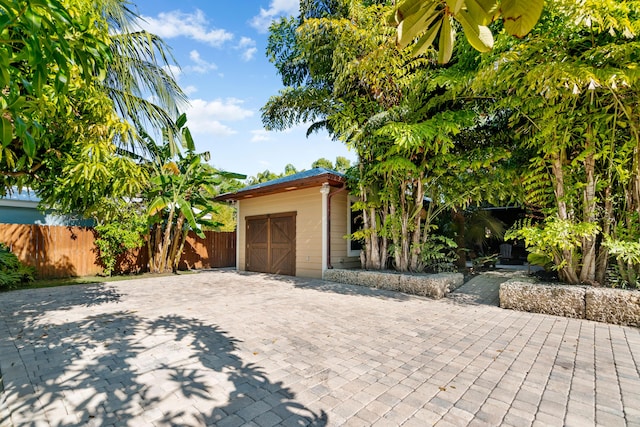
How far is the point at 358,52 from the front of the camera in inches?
283

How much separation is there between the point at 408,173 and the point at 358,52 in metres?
3.17

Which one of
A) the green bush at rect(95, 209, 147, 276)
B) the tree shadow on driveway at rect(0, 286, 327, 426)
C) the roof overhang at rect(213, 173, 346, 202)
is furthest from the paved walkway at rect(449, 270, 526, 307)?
the green bush at rect(95, 209, 147, 276)

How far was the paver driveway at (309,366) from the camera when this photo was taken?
2.31 meters

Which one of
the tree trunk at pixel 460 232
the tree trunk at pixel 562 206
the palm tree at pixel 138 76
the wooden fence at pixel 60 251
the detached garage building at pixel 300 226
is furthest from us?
the tree trunk at pixel 460 232

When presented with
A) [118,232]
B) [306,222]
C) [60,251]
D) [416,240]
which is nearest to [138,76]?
[118,232]

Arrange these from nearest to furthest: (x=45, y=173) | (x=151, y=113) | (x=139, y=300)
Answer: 1. (x=45, y=173)
2. (x=139, y=300)
3. (x=151, y=113)

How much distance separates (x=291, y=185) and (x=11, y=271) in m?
7.62

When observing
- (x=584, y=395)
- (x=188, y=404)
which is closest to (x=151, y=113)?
(x=188, y=404)

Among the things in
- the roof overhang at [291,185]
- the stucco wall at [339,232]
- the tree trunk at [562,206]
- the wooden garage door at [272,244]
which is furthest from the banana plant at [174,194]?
the tree trunk at [562,206]

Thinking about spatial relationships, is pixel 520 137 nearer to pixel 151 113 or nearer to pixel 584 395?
pixel 584 395

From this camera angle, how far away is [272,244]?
1090 centimetres

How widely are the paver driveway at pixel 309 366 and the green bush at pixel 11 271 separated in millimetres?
2624

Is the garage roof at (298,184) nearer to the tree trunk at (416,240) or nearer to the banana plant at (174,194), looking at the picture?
the banana plant at (174,194)

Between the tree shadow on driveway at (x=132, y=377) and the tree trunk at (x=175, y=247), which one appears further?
the tree trunk at (x=175, y=247)
